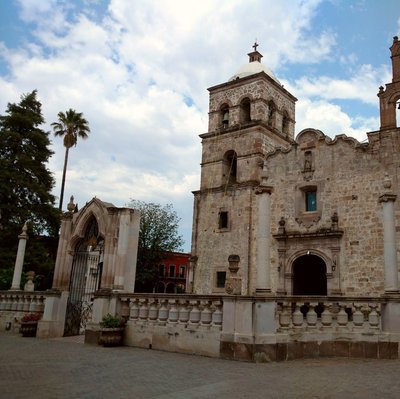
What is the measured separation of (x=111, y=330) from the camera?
10625 millimetres

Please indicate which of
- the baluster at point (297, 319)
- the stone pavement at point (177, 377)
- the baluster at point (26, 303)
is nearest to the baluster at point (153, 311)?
the stone pavement at point (177, 377)

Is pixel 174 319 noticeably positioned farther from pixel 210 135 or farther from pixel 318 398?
pixel 210 135

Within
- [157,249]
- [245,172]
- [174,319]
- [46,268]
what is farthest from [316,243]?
[157,249]

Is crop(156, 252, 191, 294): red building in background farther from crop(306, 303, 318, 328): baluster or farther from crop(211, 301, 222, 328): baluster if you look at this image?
crop(211, 301, 222, 328): baluster

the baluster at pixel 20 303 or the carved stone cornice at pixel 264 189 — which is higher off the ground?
the carved stone cornice at pixel 264 189

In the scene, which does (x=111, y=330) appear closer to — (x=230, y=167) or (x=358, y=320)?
(x=358, y=320)

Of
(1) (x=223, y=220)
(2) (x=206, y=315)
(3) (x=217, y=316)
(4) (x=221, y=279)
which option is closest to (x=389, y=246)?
(3) (x=217, y=316)

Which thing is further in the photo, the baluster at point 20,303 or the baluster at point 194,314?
the baluster at point 20,303

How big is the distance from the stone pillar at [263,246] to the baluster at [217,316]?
0.92 meters

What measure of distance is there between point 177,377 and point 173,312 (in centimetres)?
347

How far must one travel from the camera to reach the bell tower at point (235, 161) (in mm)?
22812

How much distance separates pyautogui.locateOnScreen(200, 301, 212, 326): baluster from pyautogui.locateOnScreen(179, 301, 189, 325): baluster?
445 millimetres

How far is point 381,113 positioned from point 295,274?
8.52 metres

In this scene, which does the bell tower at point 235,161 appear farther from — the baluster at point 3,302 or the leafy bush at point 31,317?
the leafy bush at point 31,317
